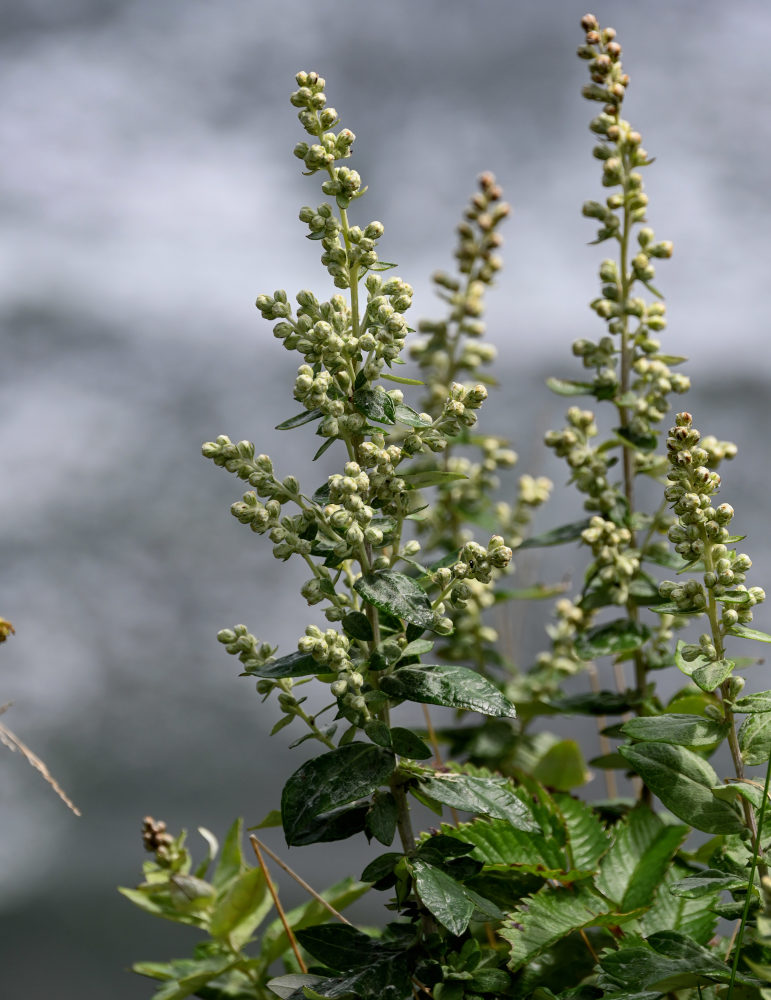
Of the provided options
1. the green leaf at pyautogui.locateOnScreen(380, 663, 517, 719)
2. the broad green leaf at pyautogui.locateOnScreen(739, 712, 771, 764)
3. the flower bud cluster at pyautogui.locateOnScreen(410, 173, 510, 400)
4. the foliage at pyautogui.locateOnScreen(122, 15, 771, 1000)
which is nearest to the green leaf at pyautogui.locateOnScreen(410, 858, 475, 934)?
the foliage at pyautogui.locateOnScreen(122, 15, 771, 1000)

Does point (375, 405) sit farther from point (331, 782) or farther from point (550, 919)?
point (550, 919)

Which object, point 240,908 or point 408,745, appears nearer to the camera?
point 408,745

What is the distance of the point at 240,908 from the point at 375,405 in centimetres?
48

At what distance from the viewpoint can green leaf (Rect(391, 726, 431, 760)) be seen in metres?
0.64

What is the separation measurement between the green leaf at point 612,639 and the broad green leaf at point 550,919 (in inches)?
9.6

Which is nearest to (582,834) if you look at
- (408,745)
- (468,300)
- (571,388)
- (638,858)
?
(638,858)

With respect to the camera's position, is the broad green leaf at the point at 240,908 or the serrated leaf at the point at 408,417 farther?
the broad green leaf at the point at 240,908

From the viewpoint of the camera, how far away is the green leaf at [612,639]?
38.0 inches

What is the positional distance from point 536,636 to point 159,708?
2.80ft

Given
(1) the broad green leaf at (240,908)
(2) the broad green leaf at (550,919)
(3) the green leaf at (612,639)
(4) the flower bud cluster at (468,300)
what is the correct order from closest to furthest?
(2) the broad green leaf at (550,919) → (1) the broad green leaf at (240,908) → (3) the green leaf at (612,639) → (4) the flower bud cluster at (468,300)

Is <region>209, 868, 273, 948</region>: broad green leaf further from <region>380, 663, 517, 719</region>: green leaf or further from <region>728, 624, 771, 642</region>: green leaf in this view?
<region>728, 624, 771, 642</region>: green leaf

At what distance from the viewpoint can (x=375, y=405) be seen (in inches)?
25.3

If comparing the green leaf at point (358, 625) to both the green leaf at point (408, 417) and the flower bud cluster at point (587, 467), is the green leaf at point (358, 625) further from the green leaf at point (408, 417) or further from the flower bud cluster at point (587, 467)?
the flower bud cluster at point (587, 467)

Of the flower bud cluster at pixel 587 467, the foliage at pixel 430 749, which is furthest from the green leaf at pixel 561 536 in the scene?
the foliage at pixel 430 749
